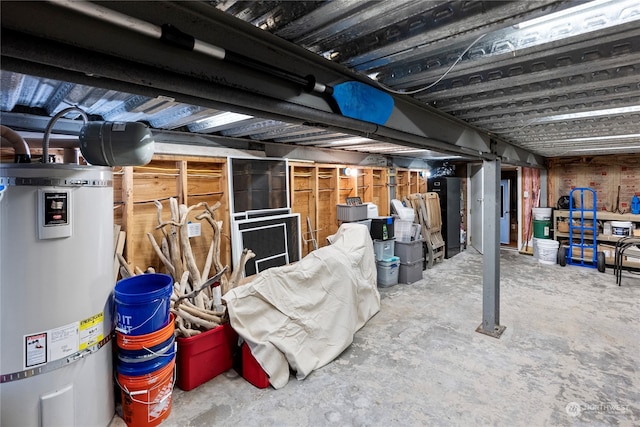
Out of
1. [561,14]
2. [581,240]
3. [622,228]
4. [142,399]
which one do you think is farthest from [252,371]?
[622,228]

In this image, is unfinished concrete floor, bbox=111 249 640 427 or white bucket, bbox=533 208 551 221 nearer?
unfinished concrete floor, bbox=111 249 640 427

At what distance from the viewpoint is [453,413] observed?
2.14 m

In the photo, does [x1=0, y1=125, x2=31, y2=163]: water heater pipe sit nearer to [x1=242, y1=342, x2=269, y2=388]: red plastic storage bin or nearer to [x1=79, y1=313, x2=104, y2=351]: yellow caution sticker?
[x1=79, y1=313, x2=104, y2=351]: yellow caution sticker

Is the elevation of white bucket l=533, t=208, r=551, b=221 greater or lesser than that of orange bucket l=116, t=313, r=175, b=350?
greater

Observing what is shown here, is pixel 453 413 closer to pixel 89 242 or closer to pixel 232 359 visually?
pixel 232 359

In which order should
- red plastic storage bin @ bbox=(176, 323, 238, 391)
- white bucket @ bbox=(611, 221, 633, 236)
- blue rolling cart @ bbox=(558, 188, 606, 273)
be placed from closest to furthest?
red plastic storage bin @ bbox=(176, 323, 238, 391) → white bucket @ bbox=(611, 221, 633, 236) → blue rolling cart @ bbox=(558, 188, 606, 273)

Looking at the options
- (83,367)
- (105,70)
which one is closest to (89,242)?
(83,367)

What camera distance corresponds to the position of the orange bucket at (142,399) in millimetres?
2027

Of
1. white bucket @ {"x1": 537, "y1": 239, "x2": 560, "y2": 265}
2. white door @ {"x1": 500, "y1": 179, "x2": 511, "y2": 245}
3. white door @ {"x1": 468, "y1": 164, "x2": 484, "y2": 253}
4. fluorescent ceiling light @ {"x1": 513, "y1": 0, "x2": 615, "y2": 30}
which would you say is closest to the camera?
fluorescent ceiling light @ {"x1": 513, "y1": 0, "x2": 615, "y2": 30}

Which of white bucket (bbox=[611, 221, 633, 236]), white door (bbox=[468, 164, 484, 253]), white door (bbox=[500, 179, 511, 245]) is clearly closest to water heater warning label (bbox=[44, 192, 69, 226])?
white door (bbox=[468, 164, 484, 253])

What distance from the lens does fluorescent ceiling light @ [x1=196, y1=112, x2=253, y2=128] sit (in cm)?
261

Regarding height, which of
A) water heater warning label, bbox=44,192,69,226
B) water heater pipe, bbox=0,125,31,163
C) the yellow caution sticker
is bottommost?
the yellow caution sticker

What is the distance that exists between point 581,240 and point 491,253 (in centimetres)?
394

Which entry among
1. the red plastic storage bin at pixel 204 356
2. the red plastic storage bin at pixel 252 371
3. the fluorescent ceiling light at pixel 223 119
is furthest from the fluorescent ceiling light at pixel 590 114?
the red plastic storage bin at pixel 204 356
